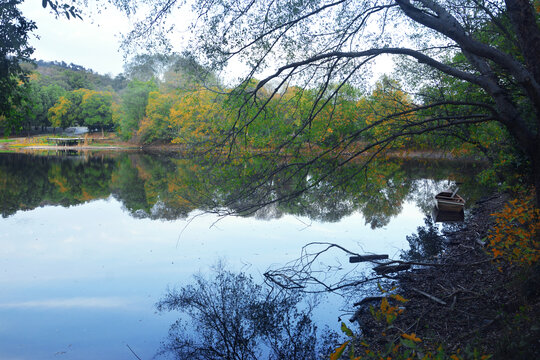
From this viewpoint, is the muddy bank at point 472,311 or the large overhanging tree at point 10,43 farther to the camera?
the large overhanging tree at point 10,43

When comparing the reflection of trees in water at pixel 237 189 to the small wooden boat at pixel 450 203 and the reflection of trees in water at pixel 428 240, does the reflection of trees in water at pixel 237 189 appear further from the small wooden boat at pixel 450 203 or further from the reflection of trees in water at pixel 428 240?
the reflection of trees in water at pixel 428 240

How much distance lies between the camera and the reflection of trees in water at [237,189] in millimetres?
6102

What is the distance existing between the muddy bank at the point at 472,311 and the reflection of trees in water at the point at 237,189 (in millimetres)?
2265

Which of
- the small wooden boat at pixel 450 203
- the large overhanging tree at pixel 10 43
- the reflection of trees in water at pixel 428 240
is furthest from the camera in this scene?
the small wooden boat at pixel 450 203

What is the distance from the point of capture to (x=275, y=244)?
11016 mm

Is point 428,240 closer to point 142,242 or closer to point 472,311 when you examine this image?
point 472,311

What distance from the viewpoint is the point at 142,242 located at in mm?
11547

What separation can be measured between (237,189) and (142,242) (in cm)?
658

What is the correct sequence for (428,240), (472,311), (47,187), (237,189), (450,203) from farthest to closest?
(47,187), (450,203), (428,240), (237,189), (472,311)

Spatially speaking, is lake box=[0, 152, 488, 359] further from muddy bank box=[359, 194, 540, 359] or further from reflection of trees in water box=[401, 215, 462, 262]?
muddy bank box=[359, 194, 540, 359]

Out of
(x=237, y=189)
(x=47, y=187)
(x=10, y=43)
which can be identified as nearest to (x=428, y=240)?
(x=237, y=189)

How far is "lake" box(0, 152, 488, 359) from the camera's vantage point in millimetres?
6168

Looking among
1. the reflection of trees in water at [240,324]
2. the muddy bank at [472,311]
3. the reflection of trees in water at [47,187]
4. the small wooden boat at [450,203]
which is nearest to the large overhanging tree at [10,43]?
the reflection of trees in water at [240,324]

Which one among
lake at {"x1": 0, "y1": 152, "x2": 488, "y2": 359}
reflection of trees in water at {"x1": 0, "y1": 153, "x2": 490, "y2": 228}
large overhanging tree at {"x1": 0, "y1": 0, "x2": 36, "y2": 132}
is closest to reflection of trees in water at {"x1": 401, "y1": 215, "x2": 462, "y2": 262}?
lake at {"x1": 0, "y1": 152, "x2": 488, "y2": 359}
